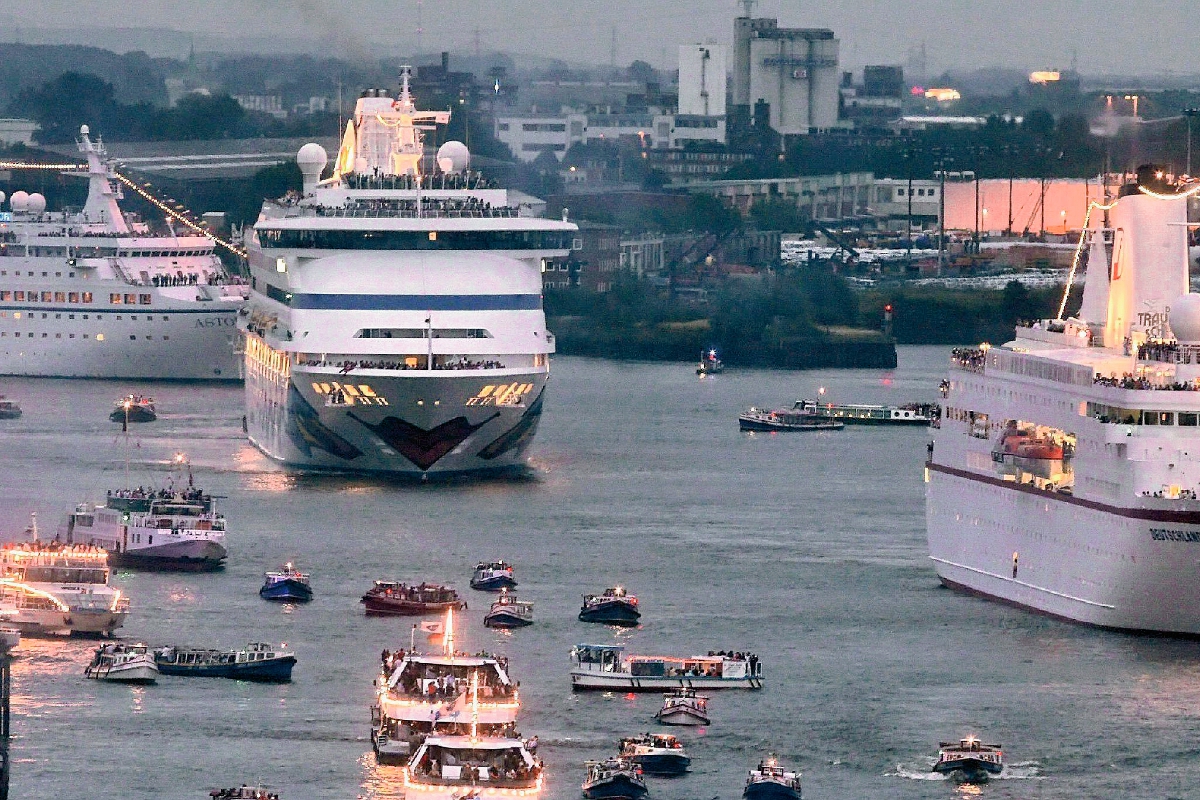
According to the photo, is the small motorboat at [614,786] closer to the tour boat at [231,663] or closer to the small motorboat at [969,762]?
the small motorboat at [969,762]

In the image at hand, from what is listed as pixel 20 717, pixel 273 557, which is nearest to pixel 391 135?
pixel 273 557

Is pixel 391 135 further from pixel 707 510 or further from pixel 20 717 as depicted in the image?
pixel 20 717

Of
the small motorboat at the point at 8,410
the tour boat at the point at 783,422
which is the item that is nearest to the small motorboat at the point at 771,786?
the tour boat at the point at 783,422

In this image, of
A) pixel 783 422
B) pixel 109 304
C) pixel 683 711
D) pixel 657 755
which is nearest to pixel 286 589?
pixel 683 711

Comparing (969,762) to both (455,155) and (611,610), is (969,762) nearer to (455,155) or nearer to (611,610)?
(611,610)

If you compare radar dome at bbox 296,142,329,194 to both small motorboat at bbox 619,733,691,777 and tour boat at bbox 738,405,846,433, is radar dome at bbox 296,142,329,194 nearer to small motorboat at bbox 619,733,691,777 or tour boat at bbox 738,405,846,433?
tour boat at bbox 738,405,846,433
